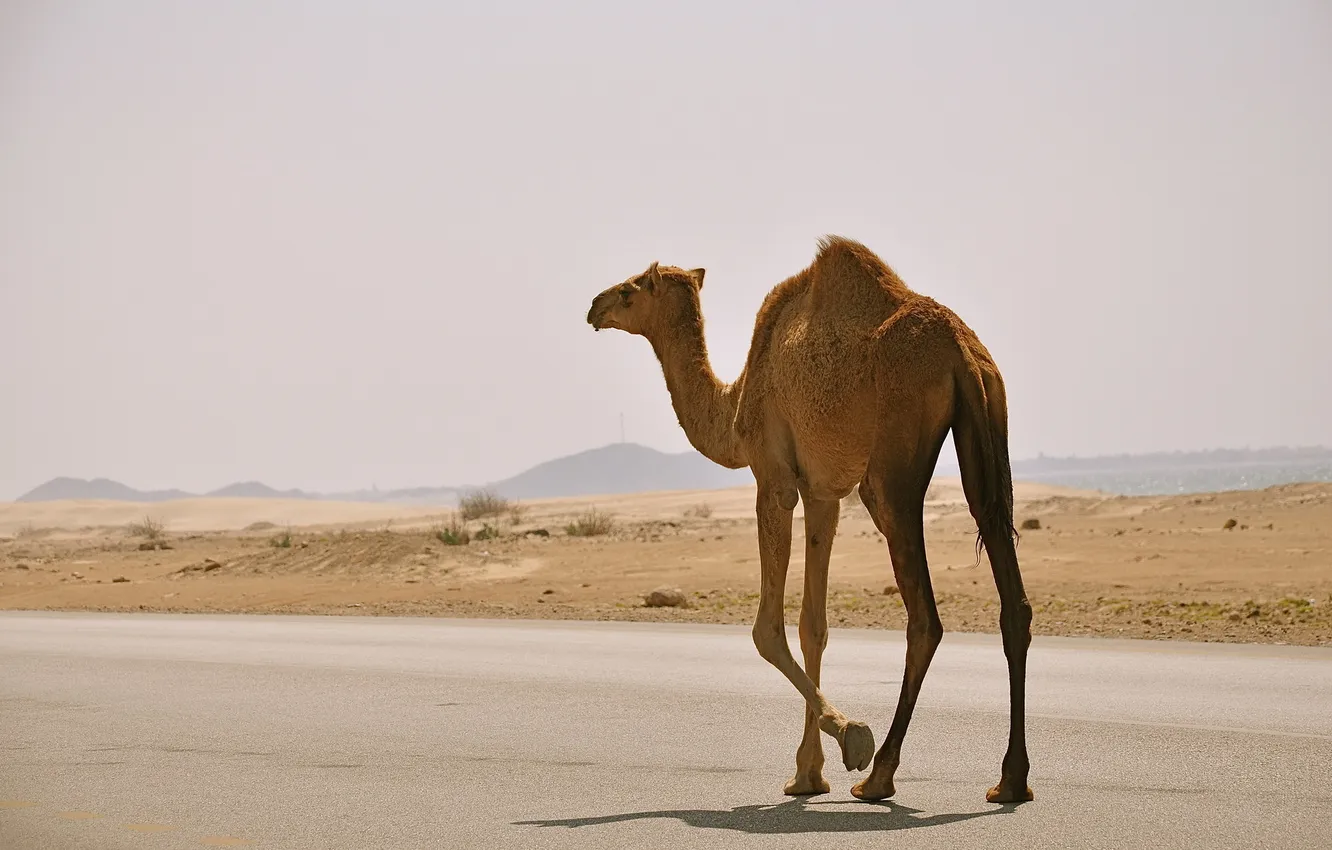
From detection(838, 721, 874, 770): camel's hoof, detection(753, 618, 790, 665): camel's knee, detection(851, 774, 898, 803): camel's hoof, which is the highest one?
detection(753, 618, 790, 665): camel's knee

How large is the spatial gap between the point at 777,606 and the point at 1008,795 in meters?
1.65

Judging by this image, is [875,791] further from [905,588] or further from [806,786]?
[905,588]

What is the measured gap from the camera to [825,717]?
7949 millimetres

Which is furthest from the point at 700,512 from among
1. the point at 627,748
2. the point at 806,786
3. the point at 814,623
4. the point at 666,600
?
the point at 806,786

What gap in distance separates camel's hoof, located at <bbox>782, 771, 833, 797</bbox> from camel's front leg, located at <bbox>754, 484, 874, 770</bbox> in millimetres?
412

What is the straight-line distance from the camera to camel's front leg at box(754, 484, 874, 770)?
8.17 meters

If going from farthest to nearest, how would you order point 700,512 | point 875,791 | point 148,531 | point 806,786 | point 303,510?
point 303,510
point 700,512
point 148,531
point 806,786
point 875,791

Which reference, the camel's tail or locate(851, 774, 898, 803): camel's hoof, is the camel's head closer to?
the camel's tail

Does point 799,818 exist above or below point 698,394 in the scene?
below

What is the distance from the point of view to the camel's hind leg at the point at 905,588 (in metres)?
7.93

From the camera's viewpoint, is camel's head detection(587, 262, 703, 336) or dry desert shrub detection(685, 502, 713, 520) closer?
camel's head detection(587, 262, 703, 336)

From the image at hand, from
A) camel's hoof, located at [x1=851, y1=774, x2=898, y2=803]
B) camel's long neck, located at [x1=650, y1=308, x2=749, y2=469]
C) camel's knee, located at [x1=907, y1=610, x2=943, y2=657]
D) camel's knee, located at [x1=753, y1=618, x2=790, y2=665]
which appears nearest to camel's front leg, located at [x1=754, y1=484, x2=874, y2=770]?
camel's knee, located at [x1=753, y1=618, x2=790, y2=665]

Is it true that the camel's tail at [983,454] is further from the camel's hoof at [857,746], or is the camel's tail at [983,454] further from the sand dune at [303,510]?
the sand dune at [303,510]

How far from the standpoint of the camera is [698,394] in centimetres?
1043
